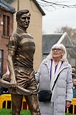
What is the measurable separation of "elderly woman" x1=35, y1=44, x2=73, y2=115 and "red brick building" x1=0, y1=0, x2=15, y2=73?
27.9 meters

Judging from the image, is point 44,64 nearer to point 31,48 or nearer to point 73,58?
point 31,48

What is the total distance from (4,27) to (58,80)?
29600 millimetres

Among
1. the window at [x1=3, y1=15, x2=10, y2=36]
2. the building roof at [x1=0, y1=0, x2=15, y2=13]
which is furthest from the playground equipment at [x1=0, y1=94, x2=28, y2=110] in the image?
the window at [x1=3, y1=15, x2=10, y2=36]

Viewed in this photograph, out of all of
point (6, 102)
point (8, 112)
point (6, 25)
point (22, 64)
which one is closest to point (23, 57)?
point (22, 64)

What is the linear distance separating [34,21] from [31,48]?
3864 centimetres

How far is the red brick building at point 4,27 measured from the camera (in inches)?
1417

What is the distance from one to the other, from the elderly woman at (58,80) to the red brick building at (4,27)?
2791cm

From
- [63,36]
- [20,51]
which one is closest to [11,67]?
[20,51]

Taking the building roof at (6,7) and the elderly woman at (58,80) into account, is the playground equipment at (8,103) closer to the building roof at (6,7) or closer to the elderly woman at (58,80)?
the elderly woman at (58,80)

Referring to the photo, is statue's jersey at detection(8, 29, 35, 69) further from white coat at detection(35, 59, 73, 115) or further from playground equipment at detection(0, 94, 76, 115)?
playground equipment at detection(0, 94, 76, 115)

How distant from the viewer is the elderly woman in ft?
25.6

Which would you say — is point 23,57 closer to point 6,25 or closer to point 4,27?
point 4,27

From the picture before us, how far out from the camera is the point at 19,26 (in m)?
6.85

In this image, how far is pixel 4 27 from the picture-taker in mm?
37094
